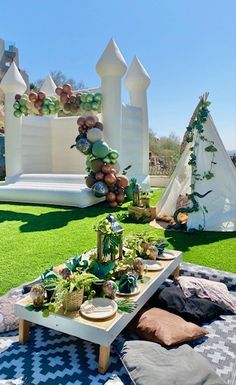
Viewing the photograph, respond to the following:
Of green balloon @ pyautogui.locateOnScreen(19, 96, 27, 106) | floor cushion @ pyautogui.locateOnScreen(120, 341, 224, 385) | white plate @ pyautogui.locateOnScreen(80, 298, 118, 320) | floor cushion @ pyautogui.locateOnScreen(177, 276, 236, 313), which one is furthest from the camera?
green balloon @ pyautogui.locateOnScreen(19, 96, 27, 106)

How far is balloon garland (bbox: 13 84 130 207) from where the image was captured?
7488mm

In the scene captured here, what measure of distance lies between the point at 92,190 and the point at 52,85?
616cm

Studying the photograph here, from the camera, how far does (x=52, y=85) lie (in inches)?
464

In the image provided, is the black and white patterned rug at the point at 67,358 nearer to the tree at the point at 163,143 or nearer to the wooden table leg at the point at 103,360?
the wooden table leg at the point at 103,360

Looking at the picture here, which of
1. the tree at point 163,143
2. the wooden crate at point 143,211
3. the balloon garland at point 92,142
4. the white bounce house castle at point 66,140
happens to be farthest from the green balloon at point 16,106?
the tree at point 163,143

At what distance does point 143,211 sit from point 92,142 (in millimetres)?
2397

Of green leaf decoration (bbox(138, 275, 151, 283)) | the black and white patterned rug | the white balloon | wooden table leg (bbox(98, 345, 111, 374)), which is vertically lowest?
the black and white patterned rug

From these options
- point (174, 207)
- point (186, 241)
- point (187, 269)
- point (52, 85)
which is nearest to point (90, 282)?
point (187, 269)

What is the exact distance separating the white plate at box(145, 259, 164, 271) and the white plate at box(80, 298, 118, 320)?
704 mm

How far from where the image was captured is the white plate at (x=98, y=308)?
197 cm

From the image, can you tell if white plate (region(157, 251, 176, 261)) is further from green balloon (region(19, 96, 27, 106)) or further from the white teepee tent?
green balloon (region(19, 96, 27, 106))

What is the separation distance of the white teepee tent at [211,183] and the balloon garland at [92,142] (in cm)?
237

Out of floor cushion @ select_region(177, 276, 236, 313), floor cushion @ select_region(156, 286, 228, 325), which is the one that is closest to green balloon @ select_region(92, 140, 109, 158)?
floor cushion @ select_region(177, 276, 236, 313)

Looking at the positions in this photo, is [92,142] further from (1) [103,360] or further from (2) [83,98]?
(1) [103,360]
